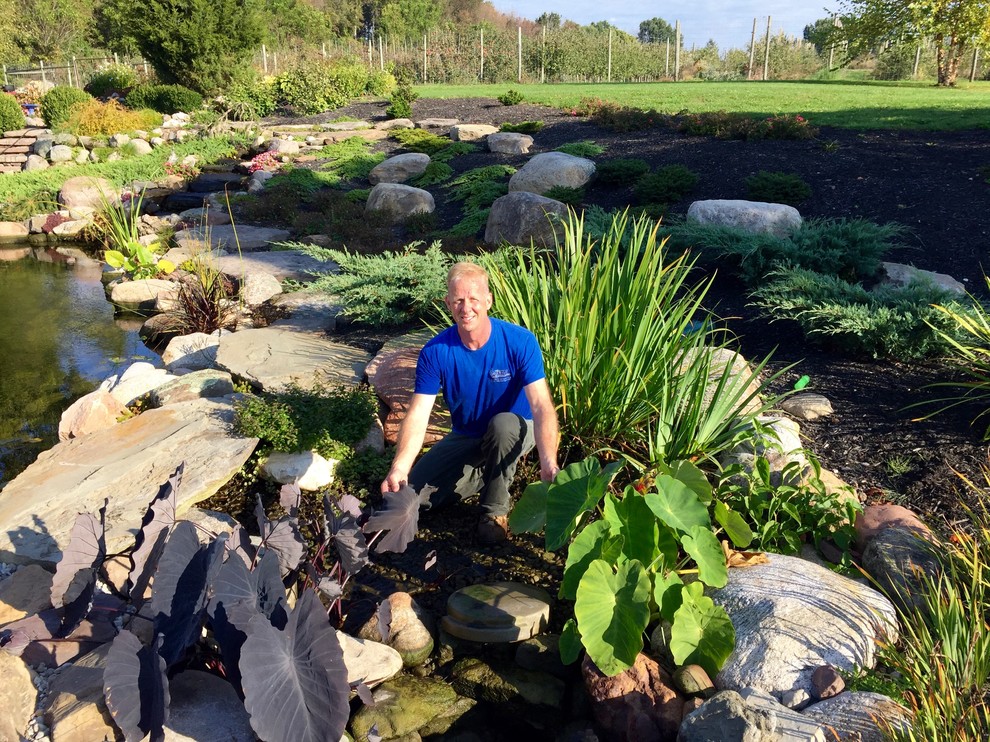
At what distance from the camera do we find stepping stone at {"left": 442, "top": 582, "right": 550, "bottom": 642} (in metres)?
2.77

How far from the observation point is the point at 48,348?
21.1 feet

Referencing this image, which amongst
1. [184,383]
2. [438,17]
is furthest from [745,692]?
[438,17]

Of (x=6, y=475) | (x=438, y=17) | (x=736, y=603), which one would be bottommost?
(x=6, y=475)

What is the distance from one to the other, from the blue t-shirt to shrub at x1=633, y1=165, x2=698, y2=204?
228 inches

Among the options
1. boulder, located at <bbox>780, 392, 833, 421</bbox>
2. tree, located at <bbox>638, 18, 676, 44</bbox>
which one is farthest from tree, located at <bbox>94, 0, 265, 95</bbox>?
tree, located at <bbox>638, 18, 676, 44</bbox>

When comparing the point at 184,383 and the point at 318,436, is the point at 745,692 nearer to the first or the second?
the point at 318,436

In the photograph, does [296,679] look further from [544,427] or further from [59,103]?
[59,103]

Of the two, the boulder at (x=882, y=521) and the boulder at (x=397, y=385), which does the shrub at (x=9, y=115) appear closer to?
the boulder at (x=397, y=385)

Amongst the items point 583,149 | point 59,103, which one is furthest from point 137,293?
point 59,103

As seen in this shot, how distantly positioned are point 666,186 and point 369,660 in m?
7.14

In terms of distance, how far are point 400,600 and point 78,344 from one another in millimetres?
5109

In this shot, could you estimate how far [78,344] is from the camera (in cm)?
655

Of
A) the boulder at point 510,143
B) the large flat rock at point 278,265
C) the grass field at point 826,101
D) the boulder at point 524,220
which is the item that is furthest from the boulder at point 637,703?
the grass field at point 826,101

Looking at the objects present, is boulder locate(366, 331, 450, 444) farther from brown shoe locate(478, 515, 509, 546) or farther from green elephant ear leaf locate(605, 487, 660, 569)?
green elephant ear leaf locate(605, 487, 660, 569)
